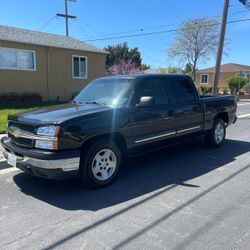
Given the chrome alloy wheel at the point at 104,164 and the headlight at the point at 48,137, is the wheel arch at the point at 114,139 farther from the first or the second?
the headlight at the point at 48,137

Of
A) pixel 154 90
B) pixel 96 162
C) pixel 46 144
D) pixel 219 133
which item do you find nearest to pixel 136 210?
pixel 96 162

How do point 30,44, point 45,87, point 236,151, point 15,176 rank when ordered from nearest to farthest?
point 15,176, point 236,151, point 30,44, point 45,87

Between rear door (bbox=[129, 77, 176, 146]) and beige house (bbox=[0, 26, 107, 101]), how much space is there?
14.0 metres

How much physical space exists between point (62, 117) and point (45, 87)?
54.0 feet

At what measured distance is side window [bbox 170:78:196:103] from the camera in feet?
21.1

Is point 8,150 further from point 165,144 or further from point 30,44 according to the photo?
point 30,44

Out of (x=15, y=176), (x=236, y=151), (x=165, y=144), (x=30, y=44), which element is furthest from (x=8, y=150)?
(x=30, y=44)

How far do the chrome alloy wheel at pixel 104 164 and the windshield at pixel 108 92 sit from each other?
909 mm

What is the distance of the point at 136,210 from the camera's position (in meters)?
4.14

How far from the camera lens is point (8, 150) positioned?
5.07 m

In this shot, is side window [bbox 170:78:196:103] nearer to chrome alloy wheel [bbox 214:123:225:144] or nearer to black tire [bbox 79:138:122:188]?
chrome alloy wheel [bbox 214:123:225:144]

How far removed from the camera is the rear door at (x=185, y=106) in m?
6.37

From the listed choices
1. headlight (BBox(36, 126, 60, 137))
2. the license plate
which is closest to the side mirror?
headlight (BBox(36, 126, 60, 137))

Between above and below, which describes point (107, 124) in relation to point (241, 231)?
above
